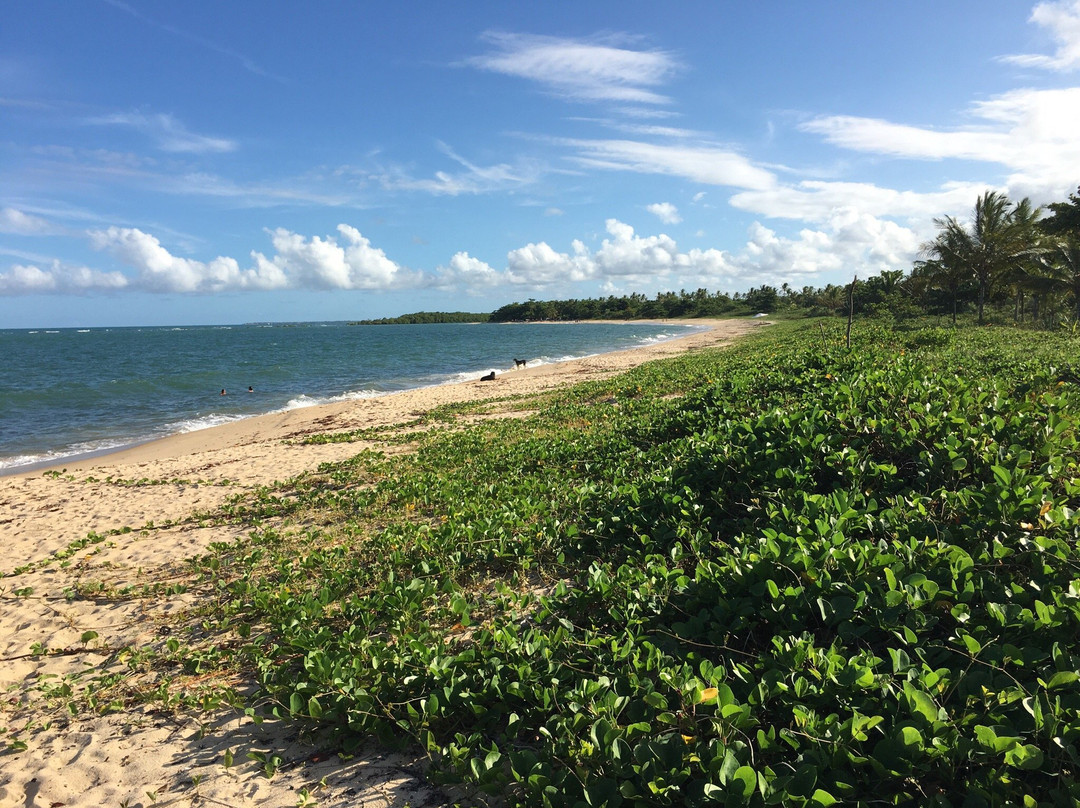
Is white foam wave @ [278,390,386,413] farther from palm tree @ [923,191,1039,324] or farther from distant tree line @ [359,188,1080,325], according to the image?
palm tree @ [923,191,1039,324]

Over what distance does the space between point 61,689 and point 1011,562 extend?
5792mm

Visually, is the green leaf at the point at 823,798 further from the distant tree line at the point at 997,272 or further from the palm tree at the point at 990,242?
the palm tree at the point at 990,242

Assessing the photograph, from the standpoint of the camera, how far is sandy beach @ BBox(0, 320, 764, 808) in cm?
292

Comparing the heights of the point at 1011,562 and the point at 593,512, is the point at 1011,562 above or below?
above

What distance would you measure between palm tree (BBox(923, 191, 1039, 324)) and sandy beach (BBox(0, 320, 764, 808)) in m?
34.4

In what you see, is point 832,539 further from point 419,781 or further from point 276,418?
point 276,418

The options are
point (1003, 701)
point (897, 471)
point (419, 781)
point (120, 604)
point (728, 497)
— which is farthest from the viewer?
point (120, 604)

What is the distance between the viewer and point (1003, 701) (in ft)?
6.81

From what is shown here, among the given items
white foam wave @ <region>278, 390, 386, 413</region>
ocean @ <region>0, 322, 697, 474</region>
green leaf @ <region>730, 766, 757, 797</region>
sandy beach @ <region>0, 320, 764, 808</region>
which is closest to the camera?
green leaf @ <region>730, 766, 757, 797</region>

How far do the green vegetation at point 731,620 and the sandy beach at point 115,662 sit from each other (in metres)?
0.20

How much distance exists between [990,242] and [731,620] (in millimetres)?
36120

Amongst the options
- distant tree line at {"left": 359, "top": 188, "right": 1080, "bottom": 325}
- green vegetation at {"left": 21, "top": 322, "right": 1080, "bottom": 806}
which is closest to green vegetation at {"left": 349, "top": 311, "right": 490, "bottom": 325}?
distant tree line at {"left": 359, "top": 188, "right": 1080, "bottom": 325}

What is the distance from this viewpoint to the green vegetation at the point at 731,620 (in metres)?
2.11

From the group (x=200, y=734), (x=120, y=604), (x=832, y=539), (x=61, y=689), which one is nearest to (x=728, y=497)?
(x=832, y=539)
